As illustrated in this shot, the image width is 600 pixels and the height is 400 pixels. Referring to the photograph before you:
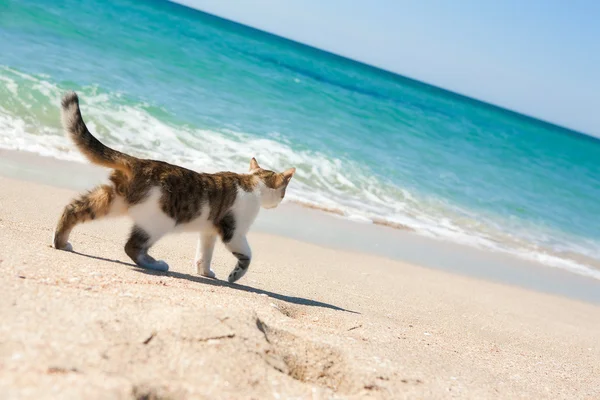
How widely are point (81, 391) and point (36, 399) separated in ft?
0.43

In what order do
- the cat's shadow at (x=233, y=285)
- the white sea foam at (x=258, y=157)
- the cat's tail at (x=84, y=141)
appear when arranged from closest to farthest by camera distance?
the cat's tail at (x=84, y=141)
the cat's shadow at (x=233, y=285)
the white sea foam at (x=258, y=157)

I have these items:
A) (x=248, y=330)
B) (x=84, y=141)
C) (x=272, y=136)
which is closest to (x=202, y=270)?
(x=84, y=141)

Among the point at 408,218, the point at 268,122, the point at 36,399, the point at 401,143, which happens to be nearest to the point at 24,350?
the point at 36,399

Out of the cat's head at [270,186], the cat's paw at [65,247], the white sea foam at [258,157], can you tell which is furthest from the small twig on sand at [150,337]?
the white sea foam at [258,157]

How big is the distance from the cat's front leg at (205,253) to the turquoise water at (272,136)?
3794 millimetres

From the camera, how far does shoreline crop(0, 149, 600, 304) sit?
270 inches

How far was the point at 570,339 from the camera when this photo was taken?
555 cm

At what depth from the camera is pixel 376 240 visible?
309 inches

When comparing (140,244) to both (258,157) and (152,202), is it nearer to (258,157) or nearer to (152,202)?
(152,202)

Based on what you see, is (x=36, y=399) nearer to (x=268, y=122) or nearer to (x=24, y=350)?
(x=24, y=350)

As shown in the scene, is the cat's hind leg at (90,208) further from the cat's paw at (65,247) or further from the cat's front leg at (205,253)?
the cat's front leg at (205,253)

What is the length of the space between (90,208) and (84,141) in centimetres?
44

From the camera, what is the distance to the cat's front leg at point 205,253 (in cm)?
459

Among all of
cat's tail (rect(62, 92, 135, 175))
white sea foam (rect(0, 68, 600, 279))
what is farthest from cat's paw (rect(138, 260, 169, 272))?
white sea foam (rect(0, 68, 600, 279))
